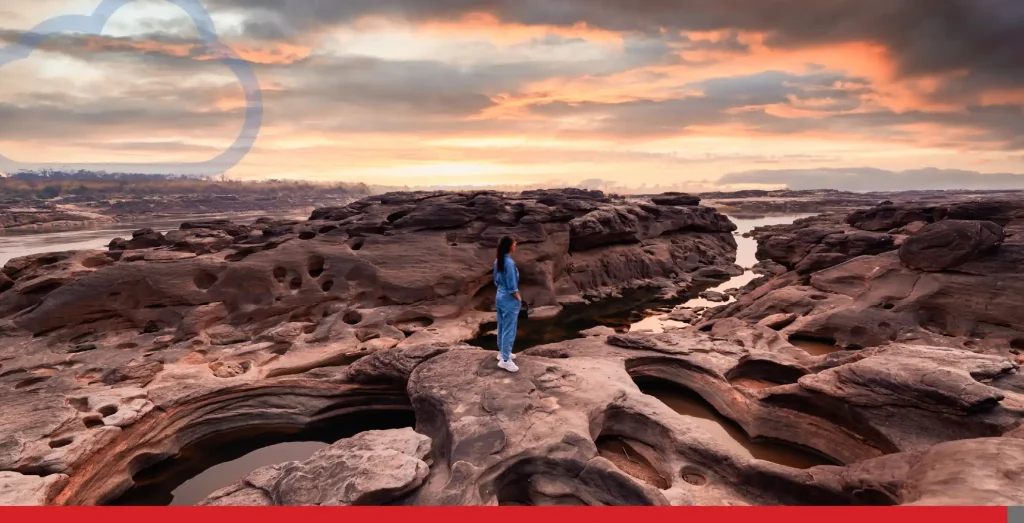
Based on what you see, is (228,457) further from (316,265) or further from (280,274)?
(316,265)

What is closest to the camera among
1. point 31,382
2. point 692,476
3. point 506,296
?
point 692,476

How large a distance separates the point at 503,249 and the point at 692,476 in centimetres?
524

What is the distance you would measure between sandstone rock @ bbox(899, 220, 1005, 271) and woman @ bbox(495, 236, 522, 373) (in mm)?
16029

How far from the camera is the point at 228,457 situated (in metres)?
10.6

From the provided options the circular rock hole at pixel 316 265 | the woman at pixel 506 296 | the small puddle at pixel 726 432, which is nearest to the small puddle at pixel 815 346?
the small puddle at pixel 726 432

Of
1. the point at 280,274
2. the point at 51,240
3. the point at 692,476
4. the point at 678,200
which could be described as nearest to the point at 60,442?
the point at 280,274

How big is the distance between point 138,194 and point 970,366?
15931 centimetres

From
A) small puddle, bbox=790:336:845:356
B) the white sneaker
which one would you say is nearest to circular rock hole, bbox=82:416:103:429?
the white sneaker

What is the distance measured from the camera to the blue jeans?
916 centimetres

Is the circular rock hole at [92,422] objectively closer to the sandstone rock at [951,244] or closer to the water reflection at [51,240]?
the sandstone rock at [951,244]

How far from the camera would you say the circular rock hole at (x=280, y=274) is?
65.0 feet

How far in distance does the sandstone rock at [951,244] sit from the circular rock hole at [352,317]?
840 inches

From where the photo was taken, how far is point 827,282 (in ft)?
62.6

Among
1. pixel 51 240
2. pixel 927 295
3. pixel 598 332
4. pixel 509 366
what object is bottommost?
pixel 51 240
